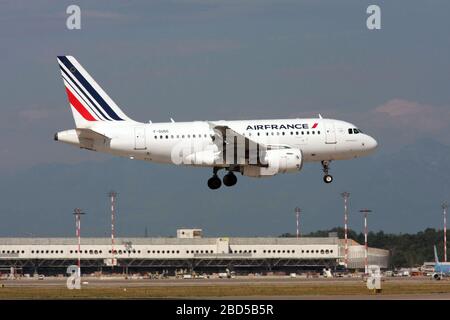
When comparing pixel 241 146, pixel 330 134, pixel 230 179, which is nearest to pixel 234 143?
pixel 241 146

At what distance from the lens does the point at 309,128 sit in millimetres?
98125

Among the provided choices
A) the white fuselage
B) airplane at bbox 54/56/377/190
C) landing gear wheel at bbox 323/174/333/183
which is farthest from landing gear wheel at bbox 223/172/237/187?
landing gear wheel at bbox 323/174/333/183

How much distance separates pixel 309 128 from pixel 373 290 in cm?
1699

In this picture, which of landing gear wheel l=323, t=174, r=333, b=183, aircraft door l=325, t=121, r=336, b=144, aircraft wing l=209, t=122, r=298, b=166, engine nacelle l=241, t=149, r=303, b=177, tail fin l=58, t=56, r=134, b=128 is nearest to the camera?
engine nacelle l=241, t=149, r=303, b=177

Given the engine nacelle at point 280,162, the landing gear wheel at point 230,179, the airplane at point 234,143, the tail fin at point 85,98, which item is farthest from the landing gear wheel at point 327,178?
the tail fin at point 85,98

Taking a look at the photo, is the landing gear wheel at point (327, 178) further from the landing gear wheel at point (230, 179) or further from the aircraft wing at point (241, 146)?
the landing gear wheel at point (230, 179)

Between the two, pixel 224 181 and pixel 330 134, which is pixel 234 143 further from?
pixel 330 134

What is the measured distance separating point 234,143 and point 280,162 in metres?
4.56

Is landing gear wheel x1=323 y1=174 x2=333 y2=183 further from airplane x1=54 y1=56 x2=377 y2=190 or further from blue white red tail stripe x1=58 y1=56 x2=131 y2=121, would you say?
blue white red tail stripe x1=58 y1=56 x2=131 y2=121

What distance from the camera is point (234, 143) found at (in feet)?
321

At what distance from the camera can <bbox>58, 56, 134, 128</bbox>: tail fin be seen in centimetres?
10388

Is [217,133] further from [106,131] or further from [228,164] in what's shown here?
[106,131]

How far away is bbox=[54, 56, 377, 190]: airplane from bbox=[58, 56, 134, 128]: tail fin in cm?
208

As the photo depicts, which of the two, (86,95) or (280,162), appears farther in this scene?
(86,95)
